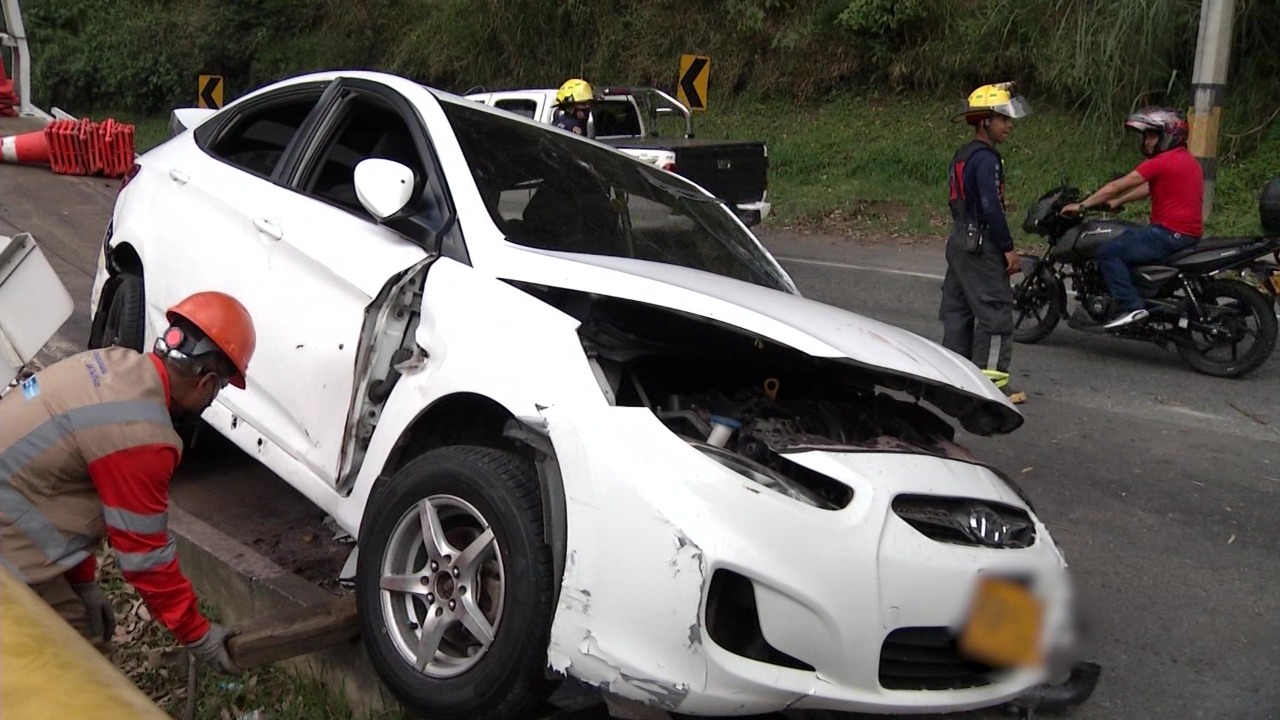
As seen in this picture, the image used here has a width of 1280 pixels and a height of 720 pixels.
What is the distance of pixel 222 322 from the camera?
309 cm

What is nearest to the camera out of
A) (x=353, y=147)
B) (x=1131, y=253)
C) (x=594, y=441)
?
(x=594, y=441)

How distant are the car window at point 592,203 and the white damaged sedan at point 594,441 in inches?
0.6

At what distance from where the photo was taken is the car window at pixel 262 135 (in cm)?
487

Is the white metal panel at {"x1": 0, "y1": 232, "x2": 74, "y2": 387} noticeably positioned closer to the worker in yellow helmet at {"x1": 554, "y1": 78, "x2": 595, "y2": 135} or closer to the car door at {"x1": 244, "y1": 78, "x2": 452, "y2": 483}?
the car door at {"x1": 244, "y1": 78, "x2": 452, "y2": 483}

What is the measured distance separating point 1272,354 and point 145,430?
7.59 m

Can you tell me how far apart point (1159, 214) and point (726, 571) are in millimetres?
6320

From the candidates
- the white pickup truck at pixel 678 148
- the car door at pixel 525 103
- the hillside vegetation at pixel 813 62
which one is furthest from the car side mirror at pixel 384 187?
the hillside vegetation at pixel 813 62

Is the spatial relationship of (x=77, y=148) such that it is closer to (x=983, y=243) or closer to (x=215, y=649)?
(x=983, y=243)

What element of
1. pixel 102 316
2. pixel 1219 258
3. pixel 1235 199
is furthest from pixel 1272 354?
pixel 102 316

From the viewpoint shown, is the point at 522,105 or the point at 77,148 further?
the point at 522,105

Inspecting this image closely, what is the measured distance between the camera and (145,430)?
9.71 ft

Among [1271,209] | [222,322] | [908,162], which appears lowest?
[908,162]

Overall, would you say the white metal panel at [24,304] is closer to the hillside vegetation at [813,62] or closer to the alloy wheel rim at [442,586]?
the alloy wheel rim at [442,586]

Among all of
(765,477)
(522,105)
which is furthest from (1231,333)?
(522,105)
